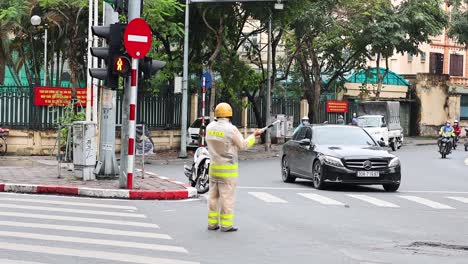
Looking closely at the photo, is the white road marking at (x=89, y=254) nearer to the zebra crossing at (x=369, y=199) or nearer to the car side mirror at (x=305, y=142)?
the zebra crossing at (x=369, y=199)

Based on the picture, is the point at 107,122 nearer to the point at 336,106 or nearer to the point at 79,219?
the point at 79,219

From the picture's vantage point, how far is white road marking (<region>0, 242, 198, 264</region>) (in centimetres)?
851

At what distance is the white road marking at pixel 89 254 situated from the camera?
851 cm

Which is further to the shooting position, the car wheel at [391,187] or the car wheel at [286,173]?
the car wheel at [286,173]

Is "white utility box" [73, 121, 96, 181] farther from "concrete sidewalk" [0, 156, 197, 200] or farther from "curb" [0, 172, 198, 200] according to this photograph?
"curb" [0, 172, 198, 200]

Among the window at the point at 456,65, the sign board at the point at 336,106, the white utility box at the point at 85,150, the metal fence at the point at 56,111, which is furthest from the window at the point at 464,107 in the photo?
the white utility box at the point at 85,150

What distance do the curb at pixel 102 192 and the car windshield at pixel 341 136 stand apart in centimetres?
435

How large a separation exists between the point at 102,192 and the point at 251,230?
501 cm

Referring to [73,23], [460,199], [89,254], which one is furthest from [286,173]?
[73,23]

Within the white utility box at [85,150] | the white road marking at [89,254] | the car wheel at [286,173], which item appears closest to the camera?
the white road marking at [89,254]

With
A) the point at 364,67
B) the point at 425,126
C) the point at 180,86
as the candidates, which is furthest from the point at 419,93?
the point at 180,86

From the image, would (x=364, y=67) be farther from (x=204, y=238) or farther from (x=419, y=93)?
(x=204, y=238)

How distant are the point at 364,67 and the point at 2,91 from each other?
28.7 meters

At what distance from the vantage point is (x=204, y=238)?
10.5 metres
